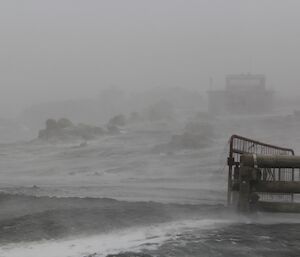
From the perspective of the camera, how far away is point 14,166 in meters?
24.0

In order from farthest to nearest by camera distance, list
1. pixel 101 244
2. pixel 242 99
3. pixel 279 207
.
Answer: pixel 242 99 → pixel 279 207 → pixel 101 244

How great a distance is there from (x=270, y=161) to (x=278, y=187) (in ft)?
1.69

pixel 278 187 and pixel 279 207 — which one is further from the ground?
pixel 278 187

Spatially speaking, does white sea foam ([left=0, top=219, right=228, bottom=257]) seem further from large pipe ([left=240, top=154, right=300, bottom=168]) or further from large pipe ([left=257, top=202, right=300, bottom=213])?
large pipe ([left=240, top=154, right=300, bottom=168])

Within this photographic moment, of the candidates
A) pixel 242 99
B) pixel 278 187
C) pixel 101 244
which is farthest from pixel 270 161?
pixel 242 99

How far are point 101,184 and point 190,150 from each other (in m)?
16.4

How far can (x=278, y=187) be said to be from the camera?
27.8 ft

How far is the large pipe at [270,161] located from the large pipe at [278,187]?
1.06ft

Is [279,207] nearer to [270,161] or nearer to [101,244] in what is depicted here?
[270,161]

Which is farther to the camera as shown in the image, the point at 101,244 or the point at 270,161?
the point at 270,161

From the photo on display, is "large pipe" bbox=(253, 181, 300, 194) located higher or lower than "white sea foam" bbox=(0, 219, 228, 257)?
higher

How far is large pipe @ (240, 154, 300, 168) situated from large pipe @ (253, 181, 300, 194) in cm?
32

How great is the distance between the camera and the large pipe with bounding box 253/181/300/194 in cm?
843

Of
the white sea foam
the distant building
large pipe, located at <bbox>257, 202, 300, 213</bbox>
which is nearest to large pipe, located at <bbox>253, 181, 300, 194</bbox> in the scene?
large pipe, located at <bbox>257, 202, 300, 213</bbox>
